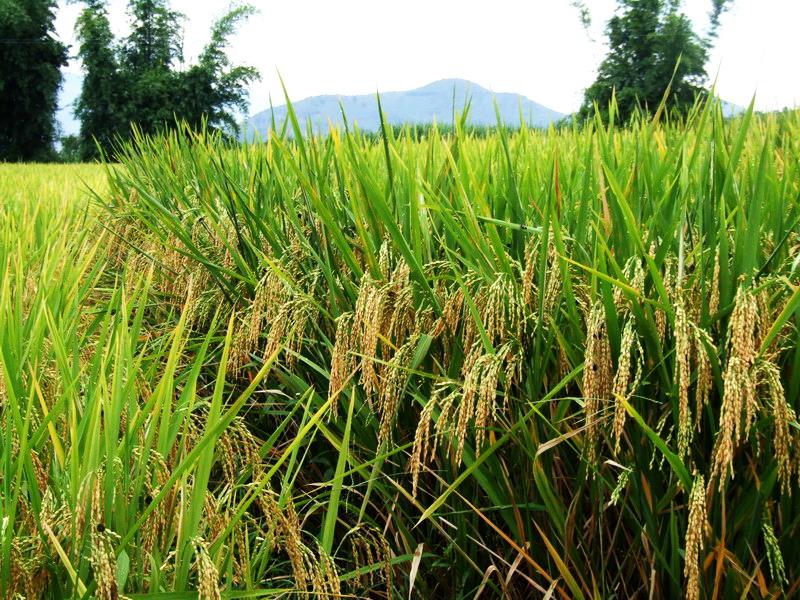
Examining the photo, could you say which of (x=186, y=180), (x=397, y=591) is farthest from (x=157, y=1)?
(x=397, y=591)

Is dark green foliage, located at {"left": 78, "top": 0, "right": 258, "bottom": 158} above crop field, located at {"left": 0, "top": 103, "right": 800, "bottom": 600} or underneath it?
above

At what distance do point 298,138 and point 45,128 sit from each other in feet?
146

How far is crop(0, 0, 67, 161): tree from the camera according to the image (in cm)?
3978

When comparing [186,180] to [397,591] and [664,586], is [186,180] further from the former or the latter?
[664,586]

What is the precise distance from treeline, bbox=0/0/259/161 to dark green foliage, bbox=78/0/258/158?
0.05 m

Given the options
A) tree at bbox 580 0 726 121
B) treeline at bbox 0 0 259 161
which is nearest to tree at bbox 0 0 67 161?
treeline at bbox 0 0 259 161

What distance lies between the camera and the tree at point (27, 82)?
1566 inches

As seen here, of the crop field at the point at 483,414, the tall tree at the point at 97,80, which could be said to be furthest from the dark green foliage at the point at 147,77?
the crop field at the point at 483,414

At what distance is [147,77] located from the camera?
38.2 m

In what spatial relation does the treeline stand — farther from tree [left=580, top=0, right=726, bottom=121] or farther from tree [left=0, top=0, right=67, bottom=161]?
tree [left=580, top=0, right=726, bottom=121]

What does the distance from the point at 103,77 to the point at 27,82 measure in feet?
14.3

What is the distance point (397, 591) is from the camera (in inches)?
74.0

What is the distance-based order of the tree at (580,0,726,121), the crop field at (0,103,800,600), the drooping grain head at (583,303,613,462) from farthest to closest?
the tree at (580,0,726,121) < the drooping grain head at (583,303,613,462) < the crop field at (0,103,800,600)

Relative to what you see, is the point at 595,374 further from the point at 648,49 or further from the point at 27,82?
the point at 27,82
